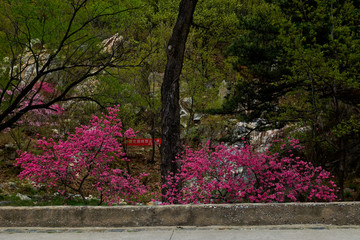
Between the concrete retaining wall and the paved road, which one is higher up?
the concrete retaining wall

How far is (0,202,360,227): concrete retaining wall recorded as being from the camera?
4781mm

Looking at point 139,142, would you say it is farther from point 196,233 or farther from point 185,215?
point 196,233

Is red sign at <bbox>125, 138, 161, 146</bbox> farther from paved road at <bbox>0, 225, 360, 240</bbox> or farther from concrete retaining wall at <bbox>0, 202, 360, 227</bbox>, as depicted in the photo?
paved road at <bbox>0, 225, 360, 240</bbox>

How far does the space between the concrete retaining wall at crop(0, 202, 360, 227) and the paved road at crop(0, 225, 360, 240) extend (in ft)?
0.38

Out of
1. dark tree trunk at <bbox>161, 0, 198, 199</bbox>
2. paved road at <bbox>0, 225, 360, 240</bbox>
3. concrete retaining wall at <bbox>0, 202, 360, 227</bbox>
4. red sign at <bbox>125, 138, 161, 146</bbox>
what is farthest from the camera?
red sign at <bbox>125, 138, 161, 146</bbox>

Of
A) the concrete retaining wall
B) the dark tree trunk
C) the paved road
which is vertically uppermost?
the dark tree trunk

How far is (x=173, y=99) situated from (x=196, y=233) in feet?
20.3

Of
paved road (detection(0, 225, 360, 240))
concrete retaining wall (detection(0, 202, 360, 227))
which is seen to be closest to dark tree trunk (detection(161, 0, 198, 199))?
concrete retaining wall (detection(0, 202, 360, 227))

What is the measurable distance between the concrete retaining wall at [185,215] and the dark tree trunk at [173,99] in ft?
16.2

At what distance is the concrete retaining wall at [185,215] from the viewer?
15.7ft

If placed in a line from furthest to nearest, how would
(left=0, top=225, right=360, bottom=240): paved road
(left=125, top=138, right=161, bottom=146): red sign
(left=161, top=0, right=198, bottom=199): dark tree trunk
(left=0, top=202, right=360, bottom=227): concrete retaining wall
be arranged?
1. (left=125, top=138, right=161, bottom=146): red sign
2. (left=161, top=0, right=198, bottom=199): dark tree trunk
3. (left=0, top=202, right=360, bottom=227): concrete retaining wall
4. (left=0, top=225, right=360, bottom=240): paved road

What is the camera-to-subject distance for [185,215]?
4.91 meters

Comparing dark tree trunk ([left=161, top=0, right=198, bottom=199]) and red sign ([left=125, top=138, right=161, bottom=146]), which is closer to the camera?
dark tree trunk ([left=161, top=0, right=198, bottom=199])

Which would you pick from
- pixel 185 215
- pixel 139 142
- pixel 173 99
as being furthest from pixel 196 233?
pixel 139 142
